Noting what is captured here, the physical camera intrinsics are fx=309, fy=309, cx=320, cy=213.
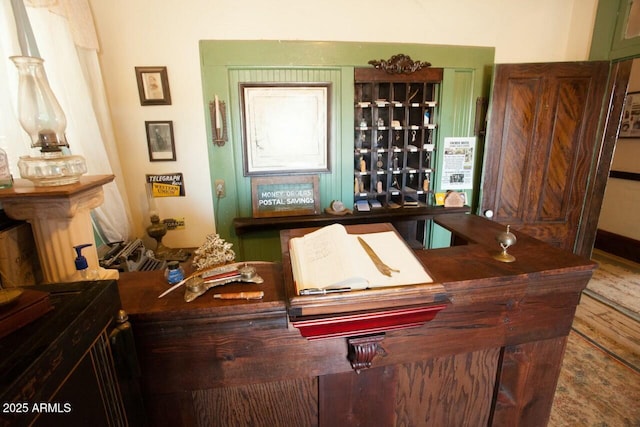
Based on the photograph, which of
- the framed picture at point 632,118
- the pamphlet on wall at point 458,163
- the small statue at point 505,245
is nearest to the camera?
the small statue at point 505,245

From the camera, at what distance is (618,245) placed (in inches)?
144

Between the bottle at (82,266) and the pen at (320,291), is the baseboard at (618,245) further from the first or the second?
the bottle at (82,266)

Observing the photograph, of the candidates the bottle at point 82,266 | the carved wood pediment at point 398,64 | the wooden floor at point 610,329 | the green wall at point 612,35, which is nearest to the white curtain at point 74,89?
the bottle at point 82,266

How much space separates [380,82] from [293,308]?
2.14 m

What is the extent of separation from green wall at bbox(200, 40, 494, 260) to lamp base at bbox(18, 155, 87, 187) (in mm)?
1457

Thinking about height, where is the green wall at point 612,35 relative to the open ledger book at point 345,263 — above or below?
above

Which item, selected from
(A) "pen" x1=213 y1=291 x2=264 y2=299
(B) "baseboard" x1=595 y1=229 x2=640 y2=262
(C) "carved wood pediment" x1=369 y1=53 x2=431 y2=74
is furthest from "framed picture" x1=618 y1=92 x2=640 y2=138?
(A) "pen" x1=213 y1=291 x2=264 y2=299

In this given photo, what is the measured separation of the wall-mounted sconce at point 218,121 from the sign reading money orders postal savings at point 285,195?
0.37 m

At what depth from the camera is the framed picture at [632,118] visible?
11.3 ft

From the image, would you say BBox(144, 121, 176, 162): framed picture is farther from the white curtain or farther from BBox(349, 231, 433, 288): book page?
BBox(349, 231, 433, 288): book page

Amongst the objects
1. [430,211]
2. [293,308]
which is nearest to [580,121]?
[430,211]

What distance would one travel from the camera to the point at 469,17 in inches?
92.8

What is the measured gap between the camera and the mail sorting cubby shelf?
2.42 metres

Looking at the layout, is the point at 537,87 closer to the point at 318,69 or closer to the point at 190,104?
the point at 318,69
